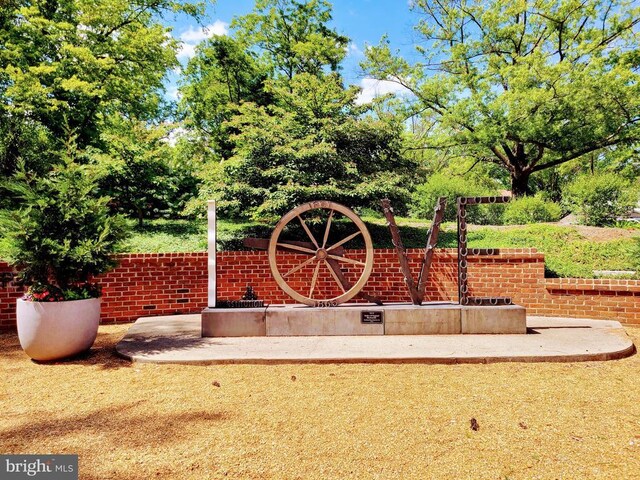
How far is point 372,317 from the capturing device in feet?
19.2

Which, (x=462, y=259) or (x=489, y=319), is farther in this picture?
(x=462, y=259)

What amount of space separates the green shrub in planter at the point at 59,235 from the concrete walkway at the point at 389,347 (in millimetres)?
1098

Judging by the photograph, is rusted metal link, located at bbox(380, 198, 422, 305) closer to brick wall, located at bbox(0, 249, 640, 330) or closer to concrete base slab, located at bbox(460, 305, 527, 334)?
concrete base slab, located at bbox(460, 305, 527, 334)

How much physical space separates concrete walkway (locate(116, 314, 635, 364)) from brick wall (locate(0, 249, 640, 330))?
671 mm

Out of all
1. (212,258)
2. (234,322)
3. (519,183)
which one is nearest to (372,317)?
(234,322)

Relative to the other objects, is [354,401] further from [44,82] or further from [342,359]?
[44,82]

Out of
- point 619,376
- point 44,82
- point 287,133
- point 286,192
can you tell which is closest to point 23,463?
point 619,376

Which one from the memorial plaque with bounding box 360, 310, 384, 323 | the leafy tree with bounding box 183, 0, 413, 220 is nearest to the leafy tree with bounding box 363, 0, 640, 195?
the leafy tree with bounding box 183, 0, 413, 220

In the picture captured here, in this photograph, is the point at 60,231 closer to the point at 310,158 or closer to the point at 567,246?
the point at 310,158

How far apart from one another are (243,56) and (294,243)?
15097 millimetres

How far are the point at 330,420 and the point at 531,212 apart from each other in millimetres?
13666

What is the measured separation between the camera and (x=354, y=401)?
11.4ft

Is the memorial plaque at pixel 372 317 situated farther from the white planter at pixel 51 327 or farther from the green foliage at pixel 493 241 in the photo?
the green foliage at pixel 493 241

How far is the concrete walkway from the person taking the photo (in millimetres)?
4578
